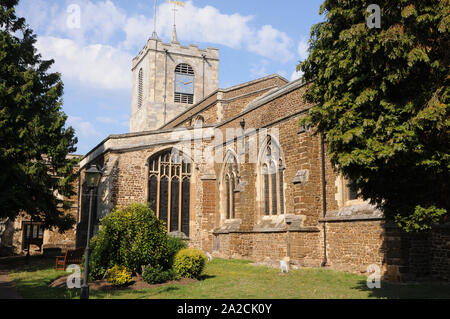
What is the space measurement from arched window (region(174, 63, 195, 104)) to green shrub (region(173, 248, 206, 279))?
31777 mm

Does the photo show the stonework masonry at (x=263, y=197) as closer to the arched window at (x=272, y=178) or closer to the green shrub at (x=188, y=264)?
the arched window at (x=272, y=178)

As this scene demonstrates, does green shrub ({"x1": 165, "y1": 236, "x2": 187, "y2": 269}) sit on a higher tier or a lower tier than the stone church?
lower

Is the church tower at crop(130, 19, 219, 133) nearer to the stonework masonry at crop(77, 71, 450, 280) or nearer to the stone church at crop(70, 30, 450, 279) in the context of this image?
the stone church at crop(70, 30, 450, 279)

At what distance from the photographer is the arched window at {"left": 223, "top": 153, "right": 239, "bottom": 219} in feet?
73.9

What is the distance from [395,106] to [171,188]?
1785 cm

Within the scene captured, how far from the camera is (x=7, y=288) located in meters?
12.1

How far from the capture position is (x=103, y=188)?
75.0 feet

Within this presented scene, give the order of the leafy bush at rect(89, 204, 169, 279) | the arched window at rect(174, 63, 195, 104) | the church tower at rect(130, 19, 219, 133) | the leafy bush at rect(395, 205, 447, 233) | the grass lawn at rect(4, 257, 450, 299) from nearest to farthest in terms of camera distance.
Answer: the leafy bush at rect(395, 205, 447, 233)
the grass lawn at rect(4, 257, 450, 299)
the leafy bush at rect(89, 204, 169, 279)
the church tower at rect(130, 19, 219, 133)
the arched window at rect(174, 63, 195, 104)

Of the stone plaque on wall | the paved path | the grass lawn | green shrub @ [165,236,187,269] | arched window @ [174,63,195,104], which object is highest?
arched window @ [174,63,195,104]

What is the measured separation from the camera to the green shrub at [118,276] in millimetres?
11781

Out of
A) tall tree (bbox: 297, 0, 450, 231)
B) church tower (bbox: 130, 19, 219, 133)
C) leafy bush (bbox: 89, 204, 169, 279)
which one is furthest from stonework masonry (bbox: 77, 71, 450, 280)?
church tower (bbox: 130, 19, 219, 133)

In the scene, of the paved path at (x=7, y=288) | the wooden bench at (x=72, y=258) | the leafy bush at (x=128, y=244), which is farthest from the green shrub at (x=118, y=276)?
the wooden bench at (x=72, y=258)

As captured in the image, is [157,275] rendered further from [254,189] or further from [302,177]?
[254,189]

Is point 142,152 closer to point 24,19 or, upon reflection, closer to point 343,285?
point 24,19
